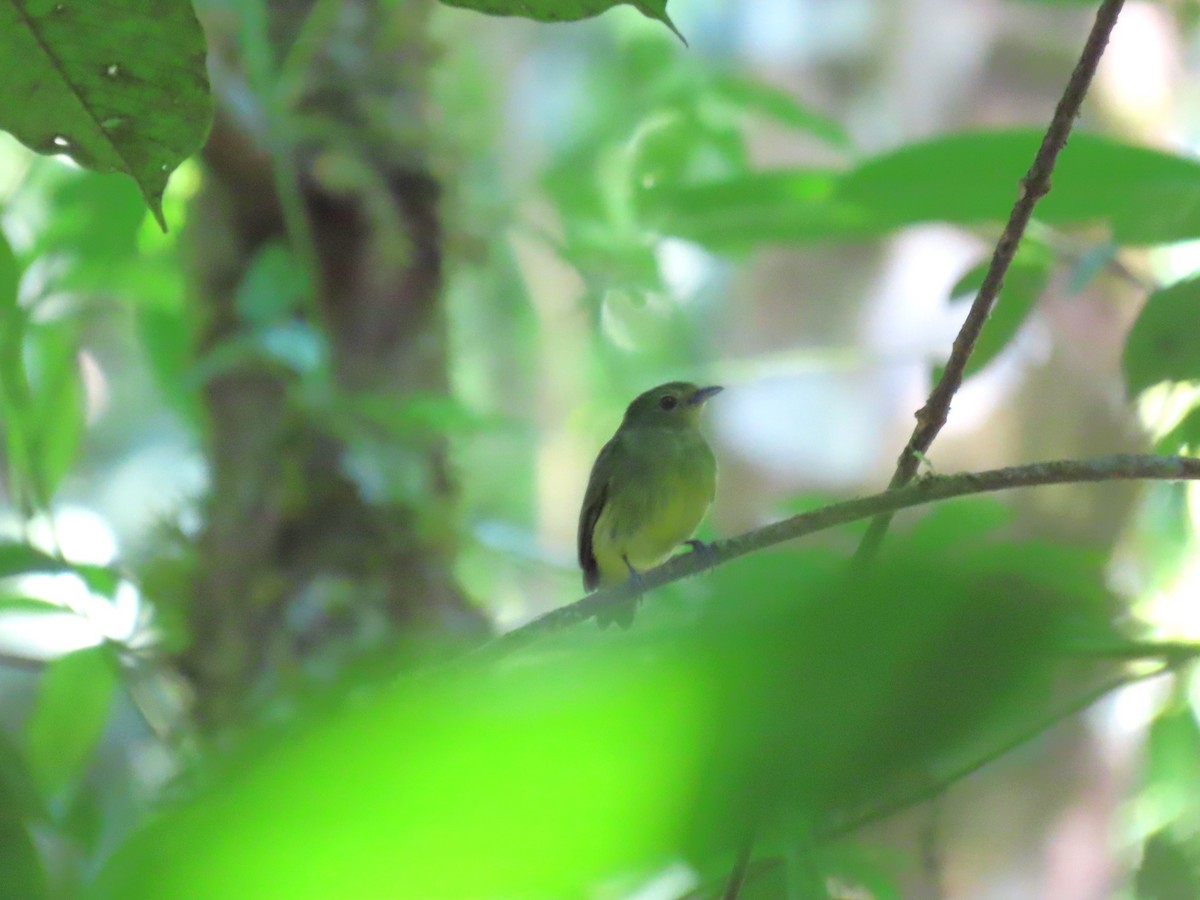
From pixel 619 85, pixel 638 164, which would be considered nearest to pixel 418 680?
pixel 638 164

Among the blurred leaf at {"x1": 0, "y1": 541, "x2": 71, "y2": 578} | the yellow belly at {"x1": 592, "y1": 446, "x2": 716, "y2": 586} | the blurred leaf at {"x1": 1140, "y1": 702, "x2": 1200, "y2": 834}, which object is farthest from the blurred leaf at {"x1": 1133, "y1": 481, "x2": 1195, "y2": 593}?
the yellow belly at {"x1": 592, "y1": 446, "x2": 716, "y2": 586}

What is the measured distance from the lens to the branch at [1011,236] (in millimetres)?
962

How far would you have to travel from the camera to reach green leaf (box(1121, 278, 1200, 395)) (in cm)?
115

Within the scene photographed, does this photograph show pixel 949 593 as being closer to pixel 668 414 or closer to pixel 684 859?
pixel 684 859

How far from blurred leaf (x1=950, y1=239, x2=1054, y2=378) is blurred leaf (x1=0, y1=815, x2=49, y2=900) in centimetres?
120

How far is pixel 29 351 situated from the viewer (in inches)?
119

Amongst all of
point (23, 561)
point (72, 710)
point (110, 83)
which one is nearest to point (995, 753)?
point (110, 83)

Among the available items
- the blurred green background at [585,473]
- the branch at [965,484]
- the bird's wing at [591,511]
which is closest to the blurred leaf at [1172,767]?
the blurred green background at [585,473]

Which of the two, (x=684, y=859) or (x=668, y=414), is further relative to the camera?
(x=668, y=414)

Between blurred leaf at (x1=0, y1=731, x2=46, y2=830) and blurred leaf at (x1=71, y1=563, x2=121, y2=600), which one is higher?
blurred leaf at (x1=71, y1=563, x2=121, y2=600)

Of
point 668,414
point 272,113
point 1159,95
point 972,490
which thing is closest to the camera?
point 972,490

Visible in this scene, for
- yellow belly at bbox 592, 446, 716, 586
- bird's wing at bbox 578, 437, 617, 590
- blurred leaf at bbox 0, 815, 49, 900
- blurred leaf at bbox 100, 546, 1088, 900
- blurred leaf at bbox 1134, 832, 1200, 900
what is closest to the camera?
blurred leaf at bbox 100, 546, 1088, 900

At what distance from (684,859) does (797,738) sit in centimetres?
4

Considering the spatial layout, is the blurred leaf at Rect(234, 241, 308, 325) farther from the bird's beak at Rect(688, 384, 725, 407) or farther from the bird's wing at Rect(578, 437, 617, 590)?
the bird's beak at Rect(688, 384, 725, 407)
